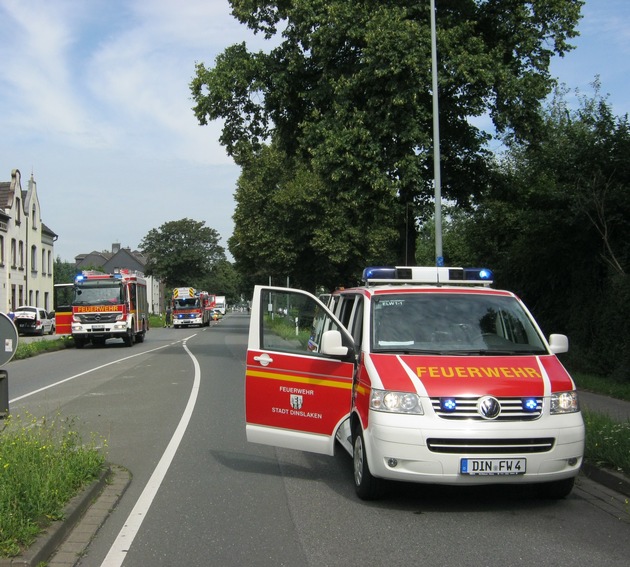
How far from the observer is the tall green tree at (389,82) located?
17.5 m

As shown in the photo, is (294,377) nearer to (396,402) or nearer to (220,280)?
A: (396,402)

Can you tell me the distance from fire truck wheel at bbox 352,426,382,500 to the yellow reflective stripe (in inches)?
16.7

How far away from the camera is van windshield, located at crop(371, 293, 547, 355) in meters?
6.12

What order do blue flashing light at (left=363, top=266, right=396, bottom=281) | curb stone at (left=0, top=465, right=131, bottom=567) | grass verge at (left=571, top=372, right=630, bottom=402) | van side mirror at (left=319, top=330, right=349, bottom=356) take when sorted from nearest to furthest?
curb stone at (left=0, top=465, right=131, bottom=567) → van side mirror at (left=319, top=330, right=349, bottom=356) → blue flashing light at (left=363, top=266, right=396, bottom=281) → grass verge at (left=571, top=372, right=630, bottom=402)

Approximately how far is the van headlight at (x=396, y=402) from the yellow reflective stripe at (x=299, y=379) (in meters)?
0.68

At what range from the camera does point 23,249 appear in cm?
5212

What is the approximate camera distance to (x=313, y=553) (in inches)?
180

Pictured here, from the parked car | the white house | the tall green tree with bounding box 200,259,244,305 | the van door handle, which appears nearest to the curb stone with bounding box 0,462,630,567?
the van door handle

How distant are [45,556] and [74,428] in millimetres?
5053

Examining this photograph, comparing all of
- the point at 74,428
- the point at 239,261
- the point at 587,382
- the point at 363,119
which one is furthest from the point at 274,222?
the point at 74,428

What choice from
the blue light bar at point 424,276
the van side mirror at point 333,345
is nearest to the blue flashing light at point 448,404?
the van side mirror at point 333,345

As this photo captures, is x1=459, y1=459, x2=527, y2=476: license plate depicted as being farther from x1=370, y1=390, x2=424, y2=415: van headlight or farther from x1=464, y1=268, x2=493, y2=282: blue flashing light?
x1=464, y1=268, x2=493, y2=282: blue flashing light

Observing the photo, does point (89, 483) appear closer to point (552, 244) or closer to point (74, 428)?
point (74, 428)

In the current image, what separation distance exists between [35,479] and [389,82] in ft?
47.3
